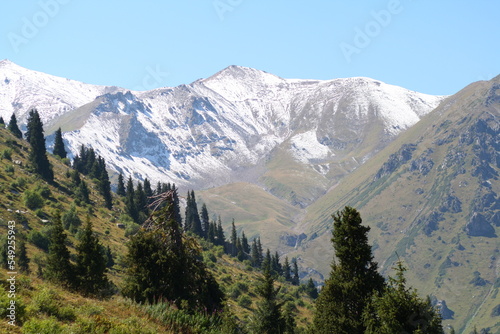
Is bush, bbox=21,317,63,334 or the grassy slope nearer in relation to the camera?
bush, bbox=21,317,63,334

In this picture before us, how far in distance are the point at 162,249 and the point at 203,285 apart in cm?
422

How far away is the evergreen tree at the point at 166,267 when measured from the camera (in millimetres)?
35906

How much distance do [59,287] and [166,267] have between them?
33.1ft

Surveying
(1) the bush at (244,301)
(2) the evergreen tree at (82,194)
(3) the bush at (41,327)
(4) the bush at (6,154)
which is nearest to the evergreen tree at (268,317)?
(3) the bush at (41,327)

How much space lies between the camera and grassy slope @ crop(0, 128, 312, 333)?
2142 cm

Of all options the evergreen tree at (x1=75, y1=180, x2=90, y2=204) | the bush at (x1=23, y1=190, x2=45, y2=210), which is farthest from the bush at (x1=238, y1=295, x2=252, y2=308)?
the evergreen tree at (x1=75, y1=180, x2=90, y2=204)

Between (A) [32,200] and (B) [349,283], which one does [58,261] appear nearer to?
(B) [349,283]

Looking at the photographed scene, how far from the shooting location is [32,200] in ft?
322

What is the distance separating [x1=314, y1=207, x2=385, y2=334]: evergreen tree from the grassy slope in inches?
609

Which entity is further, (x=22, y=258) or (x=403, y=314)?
(x=22, y=258)

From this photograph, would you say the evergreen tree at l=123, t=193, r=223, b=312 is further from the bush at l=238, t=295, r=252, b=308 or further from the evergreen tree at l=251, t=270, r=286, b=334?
the bush at l=238, t=295, r=252, b=308

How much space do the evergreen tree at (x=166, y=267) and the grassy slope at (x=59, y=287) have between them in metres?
5.11

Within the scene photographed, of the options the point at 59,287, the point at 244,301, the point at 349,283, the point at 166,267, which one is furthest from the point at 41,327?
the point at 244,301

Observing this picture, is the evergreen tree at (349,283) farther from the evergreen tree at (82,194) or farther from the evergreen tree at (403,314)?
the evergreen tree at (82,194)
